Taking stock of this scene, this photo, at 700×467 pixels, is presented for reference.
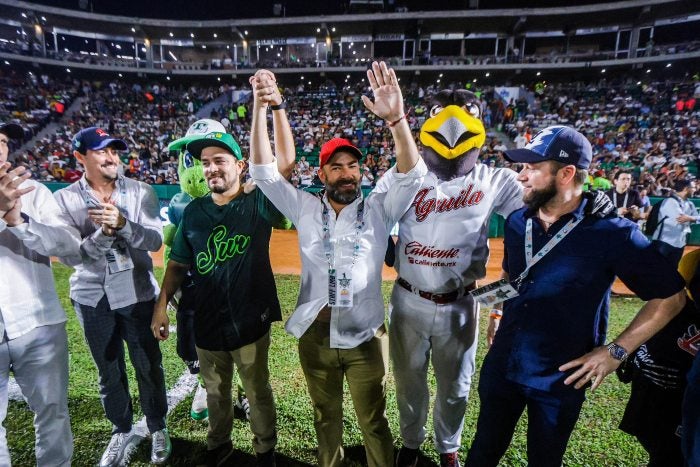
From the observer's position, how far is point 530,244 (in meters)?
2.09

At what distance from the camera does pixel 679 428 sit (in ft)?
6.83

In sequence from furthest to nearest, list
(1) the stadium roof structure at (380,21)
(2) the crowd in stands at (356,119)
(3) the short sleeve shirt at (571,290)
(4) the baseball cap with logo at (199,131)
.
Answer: (1) the stadium roof structure at (380,21) → (2) the crowd in stands at (356,119) → (4) the baseball cap with logo at (199,131) → (3) the short sleeve shirt at (571,290)

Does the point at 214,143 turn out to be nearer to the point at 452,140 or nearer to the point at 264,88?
the point at 264,88

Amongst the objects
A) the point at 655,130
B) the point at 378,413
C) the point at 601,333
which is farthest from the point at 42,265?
the point at 655,130

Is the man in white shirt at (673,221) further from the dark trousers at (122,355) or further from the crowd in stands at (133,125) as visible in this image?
the crowd in stands at (133,125)

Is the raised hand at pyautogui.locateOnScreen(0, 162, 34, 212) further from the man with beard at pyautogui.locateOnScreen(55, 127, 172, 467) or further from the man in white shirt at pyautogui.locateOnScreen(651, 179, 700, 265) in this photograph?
the man in white shirt at pyautogui.locateOnScreen(651, 179, 700, 265)

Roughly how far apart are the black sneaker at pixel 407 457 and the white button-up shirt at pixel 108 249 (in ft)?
7.64

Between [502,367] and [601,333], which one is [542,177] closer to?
[601,333]

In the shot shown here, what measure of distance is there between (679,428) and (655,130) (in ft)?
74.0

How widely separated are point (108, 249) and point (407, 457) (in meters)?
2.74

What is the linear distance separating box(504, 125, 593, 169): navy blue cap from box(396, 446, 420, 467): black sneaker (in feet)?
7.53

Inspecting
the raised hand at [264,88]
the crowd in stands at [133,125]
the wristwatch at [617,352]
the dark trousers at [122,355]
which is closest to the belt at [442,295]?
the wristwatch at [617,352]

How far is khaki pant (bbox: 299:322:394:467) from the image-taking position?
2393mm

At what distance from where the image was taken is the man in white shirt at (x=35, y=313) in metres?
2.23
